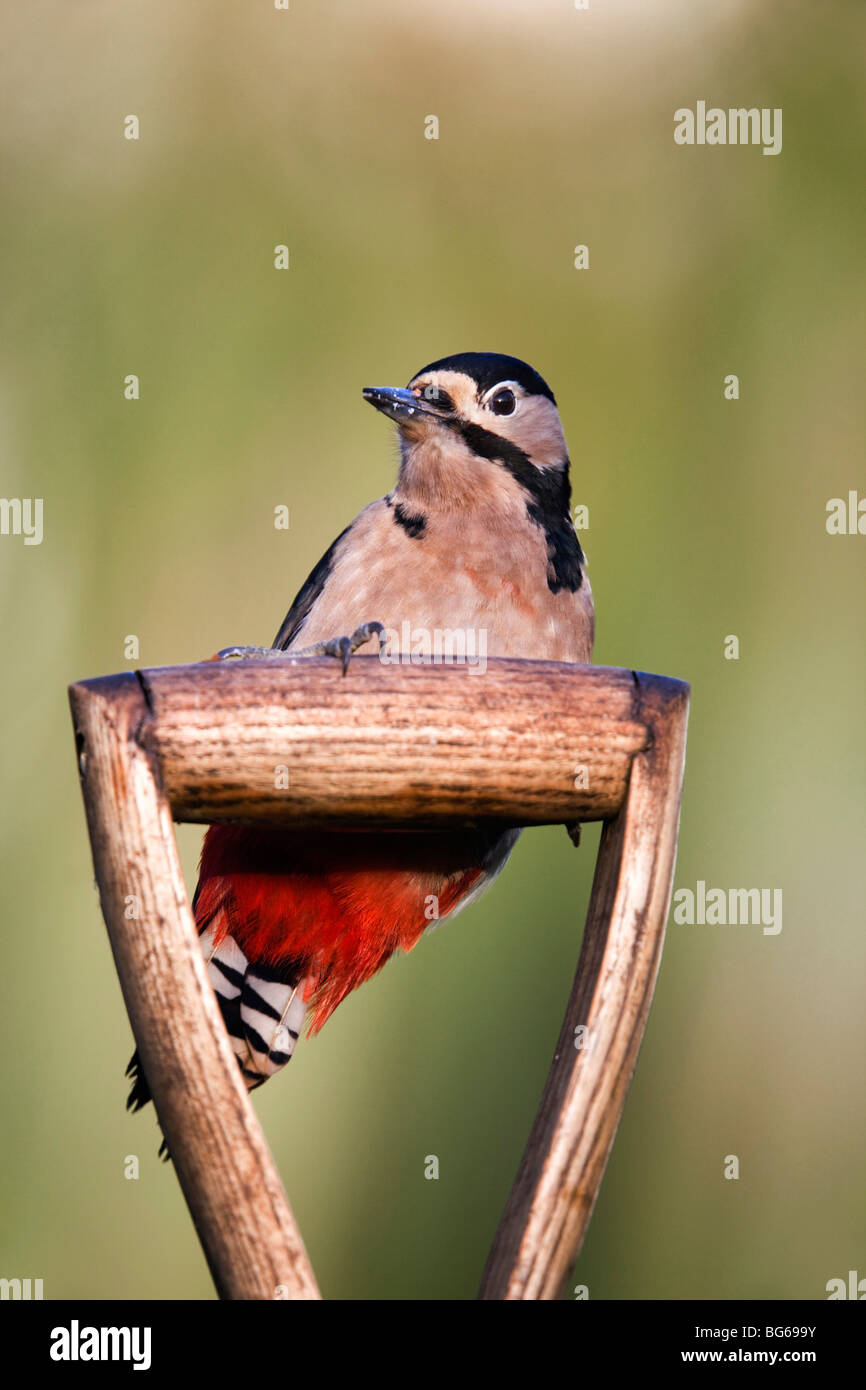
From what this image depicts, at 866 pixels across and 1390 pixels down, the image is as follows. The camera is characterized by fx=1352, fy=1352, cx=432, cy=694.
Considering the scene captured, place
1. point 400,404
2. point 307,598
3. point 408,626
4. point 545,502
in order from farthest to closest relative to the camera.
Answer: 1. point 307,598
2. point 545,502
3. point 400,404
4. point 408,626

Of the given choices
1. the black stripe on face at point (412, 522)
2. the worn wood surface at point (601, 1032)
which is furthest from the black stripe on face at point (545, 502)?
the worn wood surface at point (601, 1032)

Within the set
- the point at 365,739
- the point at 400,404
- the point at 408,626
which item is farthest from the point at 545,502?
the point at 365,739

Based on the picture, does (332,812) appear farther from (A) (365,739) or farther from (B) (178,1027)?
(B) (178,1027)

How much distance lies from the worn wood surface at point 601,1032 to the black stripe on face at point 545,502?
1002 millimetres

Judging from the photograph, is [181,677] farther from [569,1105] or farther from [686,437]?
[686,437]

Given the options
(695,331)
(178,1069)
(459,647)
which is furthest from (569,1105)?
(695,331)

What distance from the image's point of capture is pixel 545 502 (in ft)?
8.56

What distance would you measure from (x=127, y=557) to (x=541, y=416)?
5.44 feet

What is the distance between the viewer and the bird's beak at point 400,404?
8.07 ft

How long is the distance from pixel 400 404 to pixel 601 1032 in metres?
1.43

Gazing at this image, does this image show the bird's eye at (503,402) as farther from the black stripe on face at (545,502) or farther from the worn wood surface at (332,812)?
the worn wood surface at (332,812)

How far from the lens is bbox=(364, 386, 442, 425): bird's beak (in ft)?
8.07

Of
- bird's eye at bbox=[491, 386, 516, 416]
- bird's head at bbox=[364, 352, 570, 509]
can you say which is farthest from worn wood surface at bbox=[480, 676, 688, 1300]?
bird's eye at bbox=[491, 386, 516, 416]

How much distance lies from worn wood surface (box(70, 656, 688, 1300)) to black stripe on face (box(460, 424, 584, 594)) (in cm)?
105
